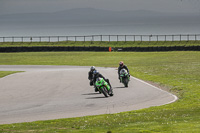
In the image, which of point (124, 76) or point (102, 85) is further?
point (124, 76)

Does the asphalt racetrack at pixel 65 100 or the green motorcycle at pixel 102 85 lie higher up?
the green motorcycle at pixel 102 85

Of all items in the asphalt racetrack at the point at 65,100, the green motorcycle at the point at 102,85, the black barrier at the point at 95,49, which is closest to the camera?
the asphalt racetrack at the point at 65,100

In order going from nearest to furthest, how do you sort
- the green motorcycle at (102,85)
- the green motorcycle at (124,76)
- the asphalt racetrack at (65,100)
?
the asphalt racetrack at (65,100) < the green motorcycle at (102,85) < the green motorcycle at (124,76)

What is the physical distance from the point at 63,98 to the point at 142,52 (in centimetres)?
5233

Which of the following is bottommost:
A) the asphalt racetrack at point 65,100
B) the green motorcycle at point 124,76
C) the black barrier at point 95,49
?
the black barrier at point 95,49

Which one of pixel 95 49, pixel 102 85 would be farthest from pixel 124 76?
pixel 95 49

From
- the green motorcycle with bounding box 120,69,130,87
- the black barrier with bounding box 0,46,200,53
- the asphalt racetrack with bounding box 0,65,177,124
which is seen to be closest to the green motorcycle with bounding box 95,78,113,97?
the asphalt racetrack with bounding box 0,65,177,124

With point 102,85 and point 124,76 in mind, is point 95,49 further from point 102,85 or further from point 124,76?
point 102,85

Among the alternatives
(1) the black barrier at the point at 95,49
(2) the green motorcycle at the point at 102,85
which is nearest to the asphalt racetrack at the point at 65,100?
(2) the green motorcycle at the point at 102,85

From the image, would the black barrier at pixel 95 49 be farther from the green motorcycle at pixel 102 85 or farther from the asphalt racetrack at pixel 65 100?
the green motorcycle at pixel 102 85

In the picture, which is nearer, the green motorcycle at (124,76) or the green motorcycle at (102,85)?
the green motorcycle at (102,85)

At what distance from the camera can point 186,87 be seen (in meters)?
26.0

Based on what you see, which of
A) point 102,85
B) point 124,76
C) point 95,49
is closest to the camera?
point 102,85

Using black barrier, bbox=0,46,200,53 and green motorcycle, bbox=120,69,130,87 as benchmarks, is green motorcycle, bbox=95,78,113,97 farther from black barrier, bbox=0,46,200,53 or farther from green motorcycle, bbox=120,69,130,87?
black barrier, bbox=0,46,200,53
